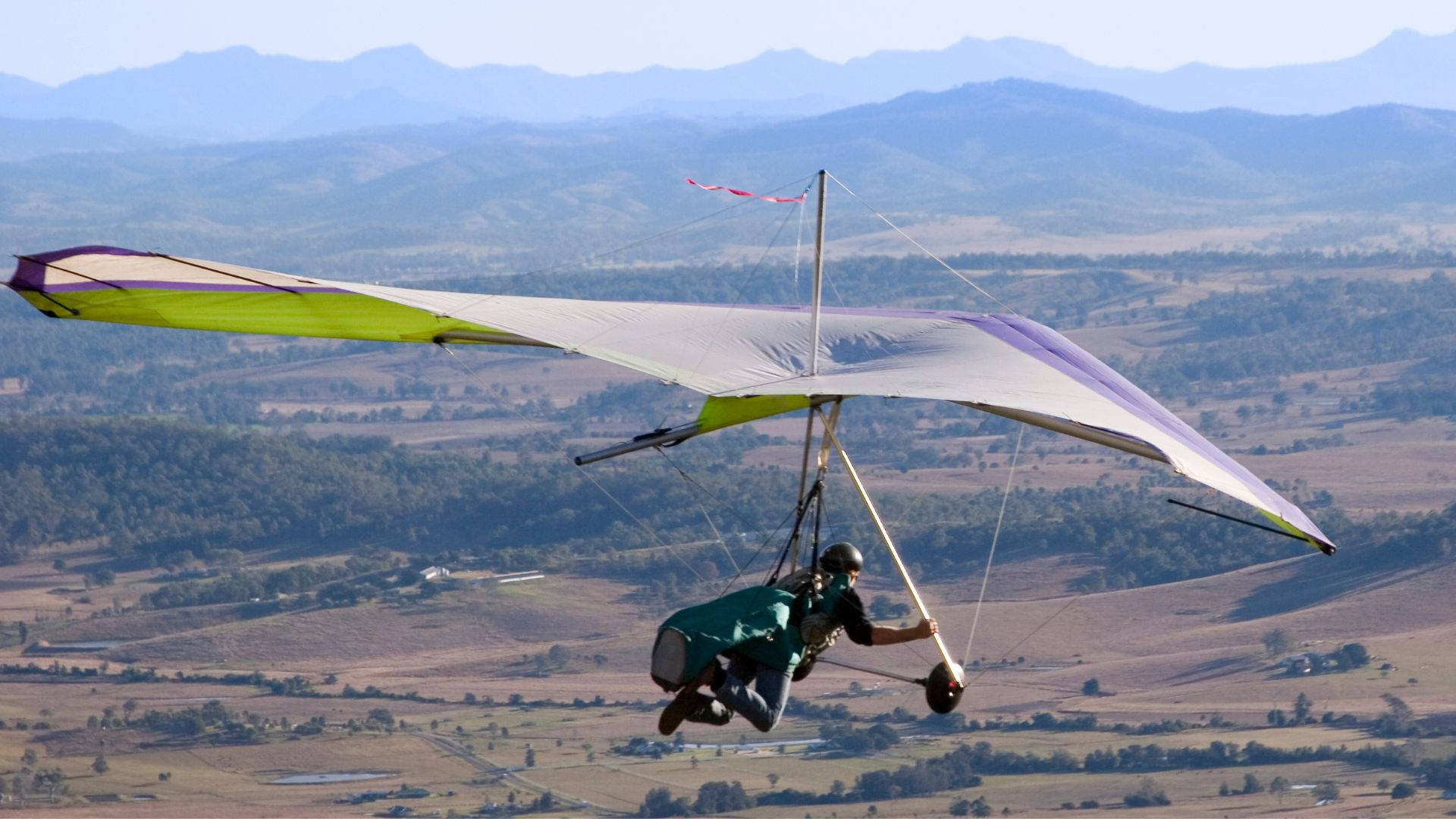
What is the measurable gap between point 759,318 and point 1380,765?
179 ft

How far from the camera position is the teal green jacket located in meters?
16.0

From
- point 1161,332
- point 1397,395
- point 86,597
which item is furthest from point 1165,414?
point 1161,332

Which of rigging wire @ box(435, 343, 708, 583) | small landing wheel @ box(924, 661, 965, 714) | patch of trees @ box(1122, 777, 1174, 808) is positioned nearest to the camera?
small landing wheel @ box(924, 661, 965, 714)

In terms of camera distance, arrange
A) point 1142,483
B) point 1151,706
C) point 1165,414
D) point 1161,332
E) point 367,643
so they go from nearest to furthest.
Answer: point 1165,414
point 1151,706
point 367,643
point 1142,483
point 1161,332

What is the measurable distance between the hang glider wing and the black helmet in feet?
4.06

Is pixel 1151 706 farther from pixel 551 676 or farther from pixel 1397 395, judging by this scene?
pixel 1397 395

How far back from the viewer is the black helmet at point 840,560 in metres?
16.9

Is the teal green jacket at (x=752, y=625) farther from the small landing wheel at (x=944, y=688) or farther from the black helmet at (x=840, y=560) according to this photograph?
the small landing wheel at (x=944, y=688)

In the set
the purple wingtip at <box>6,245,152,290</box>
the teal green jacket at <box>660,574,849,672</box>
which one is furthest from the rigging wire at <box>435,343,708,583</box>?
the purple wingtip at <box>6,245,152,290</box>

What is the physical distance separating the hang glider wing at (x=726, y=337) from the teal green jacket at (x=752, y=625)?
1584mm

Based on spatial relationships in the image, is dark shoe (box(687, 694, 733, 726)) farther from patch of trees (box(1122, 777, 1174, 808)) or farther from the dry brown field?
patch of trees (box(1122, 777, 1174, 808))

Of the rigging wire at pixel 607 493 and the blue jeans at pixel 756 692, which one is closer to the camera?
the blue jeans at pixel 756 692

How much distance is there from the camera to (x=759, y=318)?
66.7ft

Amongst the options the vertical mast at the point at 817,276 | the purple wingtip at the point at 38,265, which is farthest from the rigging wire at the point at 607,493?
the purple wingtip at the point at 38,265
